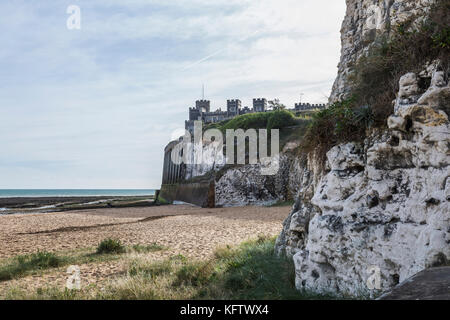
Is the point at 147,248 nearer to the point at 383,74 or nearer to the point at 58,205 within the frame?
the point at 383,74

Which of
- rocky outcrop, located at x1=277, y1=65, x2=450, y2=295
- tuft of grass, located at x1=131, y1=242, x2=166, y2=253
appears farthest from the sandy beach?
rocky outcrop, located at x1=277, y1=65, x2=450, y2=295

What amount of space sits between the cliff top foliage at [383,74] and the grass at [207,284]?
2.03m

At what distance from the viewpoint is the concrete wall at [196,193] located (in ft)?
80.8

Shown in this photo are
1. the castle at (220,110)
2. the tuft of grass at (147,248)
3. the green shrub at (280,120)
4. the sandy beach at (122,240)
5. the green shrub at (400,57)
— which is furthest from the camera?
the castle at (220,110)

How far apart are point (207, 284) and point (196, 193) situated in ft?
73.8

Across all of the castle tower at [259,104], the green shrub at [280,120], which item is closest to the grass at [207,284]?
the green shrub at [280,120]

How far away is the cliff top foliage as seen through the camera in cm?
430

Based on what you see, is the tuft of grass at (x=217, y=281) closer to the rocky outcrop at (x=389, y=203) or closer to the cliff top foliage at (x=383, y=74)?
the rocky outcrop at (x=389, y=203)

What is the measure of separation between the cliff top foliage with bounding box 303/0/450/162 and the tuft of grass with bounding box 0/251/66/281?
5.81m

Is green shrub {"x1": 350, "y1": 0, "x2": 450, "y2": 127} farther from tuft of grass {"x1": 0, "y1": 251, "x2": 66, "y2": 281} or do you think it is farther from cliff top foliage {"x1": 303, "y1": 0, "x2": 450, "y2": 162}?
tuft of grass {"x1": 0, "y1": 251, "x2": 66, "y2": 281}

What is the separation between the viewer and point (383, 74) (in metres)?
5.14

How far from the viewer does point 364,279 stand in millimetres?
4031
